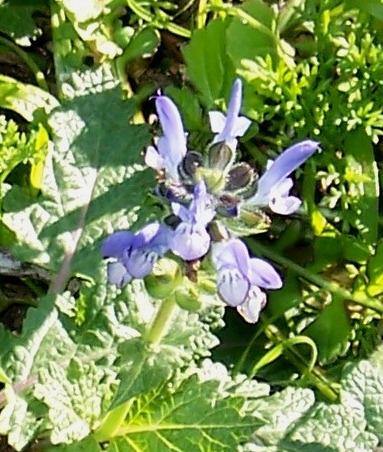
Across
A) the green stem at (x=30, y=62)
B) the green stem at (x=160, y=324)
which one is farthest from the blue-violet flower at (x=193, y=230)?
the green stem at (x=30, y=62)

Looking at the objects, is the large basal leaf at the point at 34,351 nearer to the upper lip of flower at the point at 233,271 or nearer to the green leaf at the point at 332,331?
the upper lip of flower at the point at 233,271

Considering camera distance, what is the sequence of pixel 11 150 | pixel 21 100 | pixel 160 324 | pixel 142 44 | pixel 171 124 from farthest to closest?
pixel 142 44, pixel 21 100, pixel 11 150, pixel 160 324, pixel 171 124

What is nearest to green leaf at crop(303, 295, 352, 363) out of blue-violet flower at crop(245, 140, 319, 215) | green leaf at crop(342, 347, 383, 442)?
green leaf at crop(342, 347, 383, 442)

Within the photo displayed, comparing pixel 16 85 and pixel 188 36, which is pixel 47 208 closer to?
pixel 16 85

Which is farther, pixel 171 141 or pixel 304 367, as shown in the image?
pixel 304 367

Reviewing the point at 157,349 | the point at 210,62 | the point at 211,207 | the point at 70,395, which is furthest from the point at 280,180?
the point at 210,62

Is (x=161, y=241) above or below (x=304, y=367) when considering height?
above

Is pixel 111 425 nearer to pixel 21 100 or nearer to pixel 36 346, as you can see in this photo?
pixel 36 346
